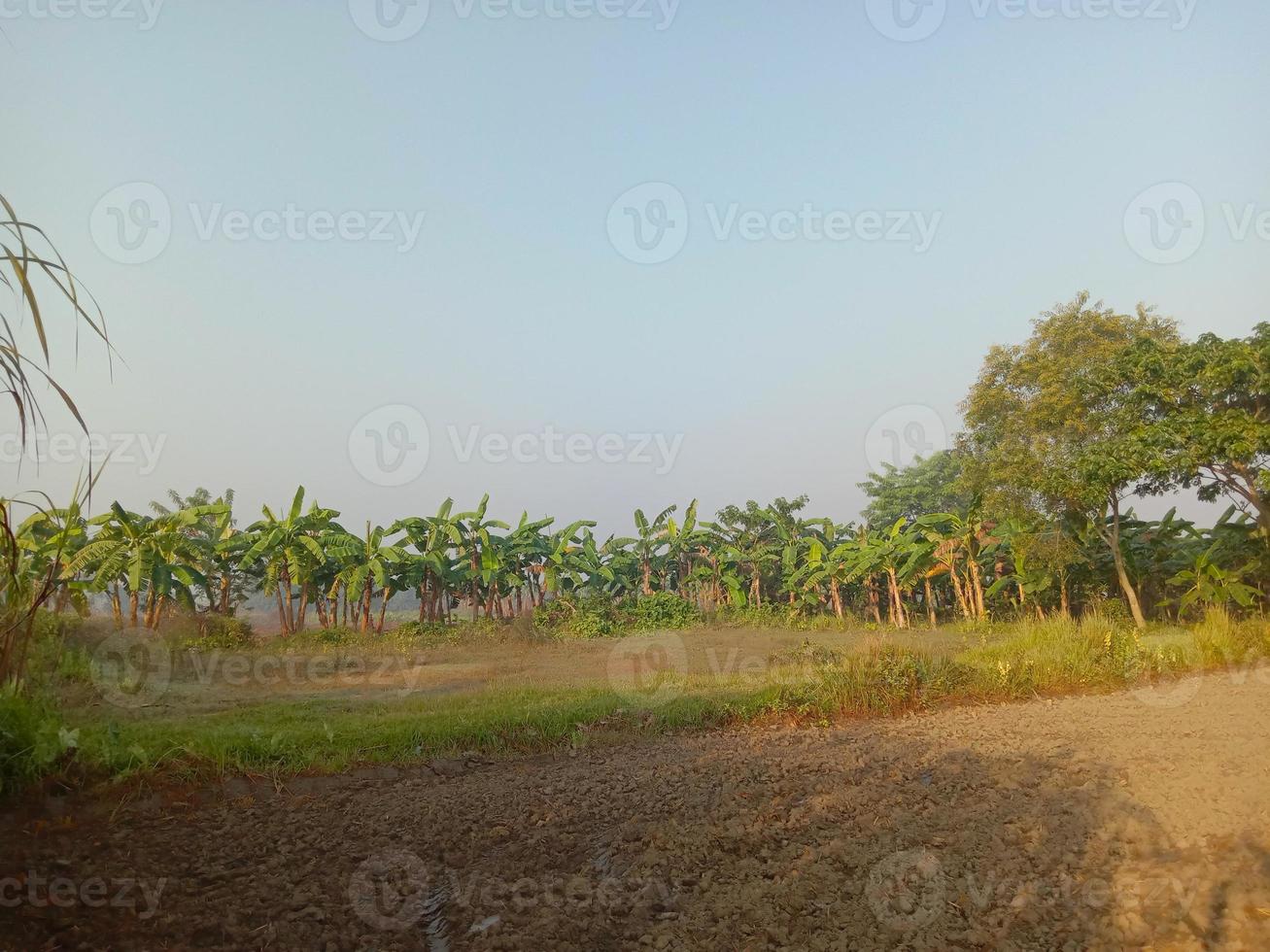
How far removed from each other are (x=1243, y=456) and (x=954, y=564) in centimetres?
736

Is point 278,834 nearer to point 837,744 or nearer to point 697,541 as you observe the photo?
point 837,744

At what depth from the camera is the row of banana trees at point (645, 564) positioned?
46.1ft

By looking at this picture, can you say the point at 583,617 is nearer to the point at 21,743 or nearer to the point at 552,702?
the point at 552,702

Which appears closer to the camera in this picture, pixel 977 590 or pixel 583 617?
pixel 977 590

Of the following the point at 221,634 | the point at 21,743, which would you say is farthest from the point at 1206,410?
the point at 221,634

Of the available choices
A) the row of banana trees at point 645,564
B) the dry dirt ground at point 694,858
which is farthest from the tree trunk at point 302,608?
the dry dirt ground at point 694,858

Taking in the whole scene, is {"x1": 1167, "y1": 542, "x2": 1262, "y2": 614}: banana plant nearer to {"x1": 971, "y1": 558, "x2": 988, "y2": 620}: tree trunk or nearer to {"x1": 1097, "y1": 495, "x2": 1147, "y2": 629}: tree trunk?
{"x1": 1097, "y1": 495, "x2": 1147, "y2": 629}: tree trunk

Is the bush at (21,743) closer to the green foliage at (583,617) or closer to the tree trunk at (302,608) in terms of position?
the tree trunk at (302,608)

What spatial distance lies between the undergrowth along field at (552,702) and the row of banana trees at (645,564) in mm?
3143

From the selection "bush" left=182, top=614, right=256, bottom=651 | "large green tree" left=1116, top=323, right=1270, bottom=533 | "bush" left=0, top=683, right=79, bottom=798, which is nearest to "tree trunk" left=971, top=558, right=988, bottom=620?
"large green tree" left=1116, top=323, right=1270, bottom=533

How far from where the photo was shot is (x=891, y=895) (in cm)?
372

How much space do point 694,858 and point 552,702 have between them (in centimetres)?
432

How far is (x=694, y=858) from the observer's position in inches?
169

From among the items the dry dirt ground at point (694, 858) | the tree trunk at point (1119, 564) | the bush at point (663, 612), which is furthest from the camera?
the bush at point (663, 612)
